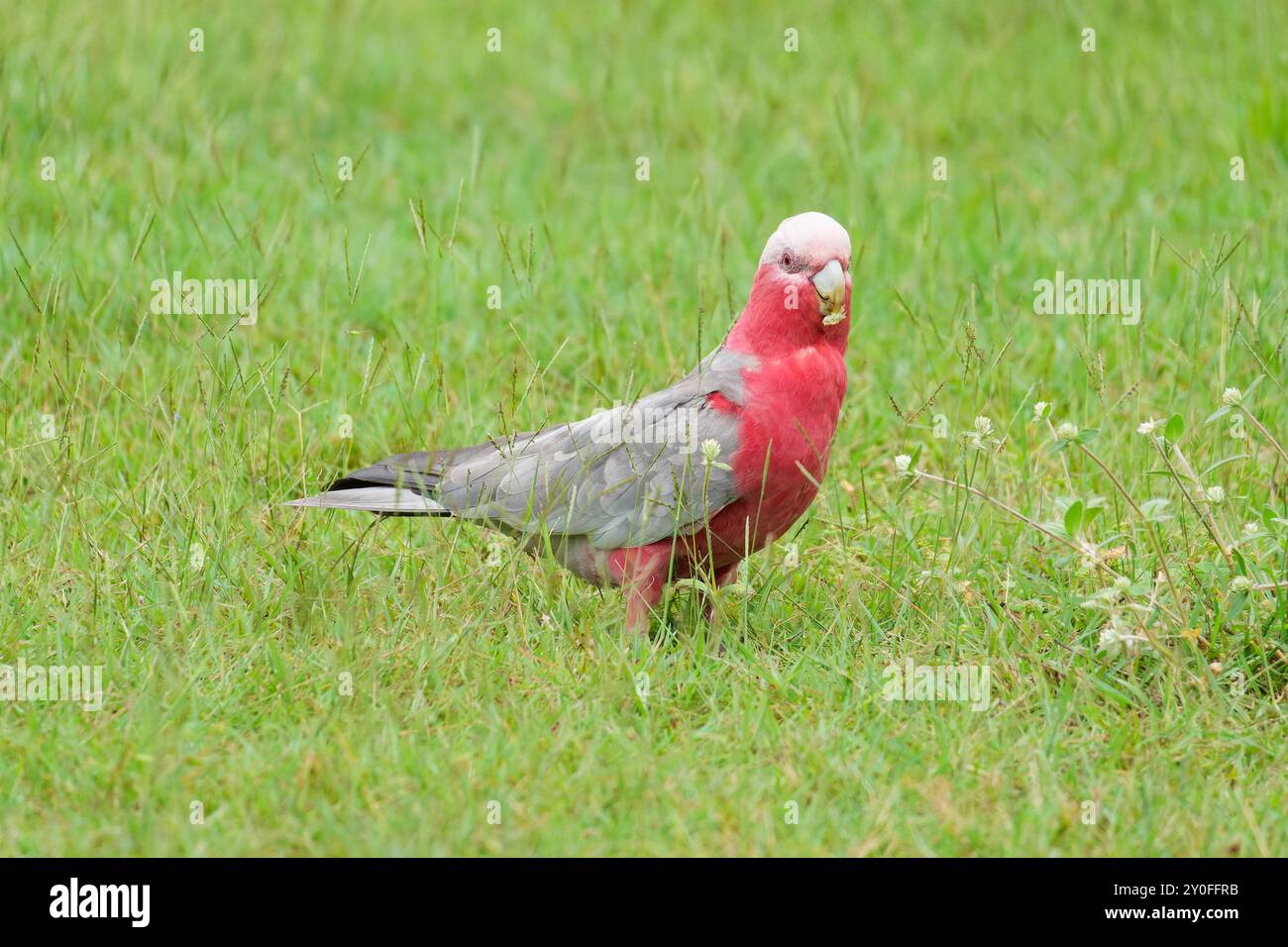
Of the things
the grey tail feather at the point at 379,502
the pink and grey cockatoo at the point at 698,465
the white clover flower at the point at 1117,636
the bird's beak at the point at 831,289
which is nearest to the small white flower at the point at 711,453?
the pink and grey cockatoo at the point at 698,465

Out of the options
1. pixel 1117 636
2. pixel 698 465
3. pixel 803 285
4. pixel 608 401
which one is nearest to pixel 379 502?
pixel 698 465

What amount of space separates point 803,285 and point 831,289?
0.08m

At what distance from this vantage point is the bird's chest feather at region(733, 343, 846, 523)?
3.46m

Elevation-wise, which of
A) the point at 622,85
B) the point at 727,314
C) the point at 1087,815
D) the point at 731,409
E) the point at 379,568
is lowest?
the point at 1087,815

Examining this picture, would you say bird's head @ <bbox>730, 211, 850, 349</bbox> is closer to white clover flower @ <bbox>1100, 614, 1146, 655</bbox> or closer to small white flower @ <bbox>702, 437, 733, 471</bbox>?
small white flower @ <bbox>702, 437, 733, 471</bbox>

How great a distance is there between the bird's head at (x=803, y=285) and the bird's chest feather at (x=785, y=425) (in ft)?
0.18

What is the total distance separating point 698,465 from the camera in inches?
137

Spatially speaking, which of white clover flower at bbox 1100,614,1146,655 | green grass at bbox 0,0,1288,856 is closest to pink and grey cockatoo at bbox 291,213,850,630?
green grass at bbox 0,0,1288,856

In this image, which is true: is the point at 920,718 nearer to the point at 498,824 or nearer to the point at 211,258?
the point at 498,824

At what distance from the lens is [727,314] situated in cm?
519

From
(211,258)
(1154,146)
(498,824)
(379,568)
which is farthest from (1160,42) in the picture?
(498,824)

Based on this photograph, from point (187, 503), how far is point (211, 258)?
1.45 m

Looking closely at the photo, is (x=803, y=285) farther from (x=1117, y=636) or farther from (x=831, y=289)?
(x=1117, y=636)

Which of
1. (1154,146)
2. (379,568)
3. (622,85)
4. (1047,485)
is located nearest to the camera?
(379,568)
